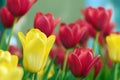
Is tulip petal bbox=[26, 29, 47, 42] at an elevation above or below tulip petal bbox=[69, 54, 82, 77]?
above

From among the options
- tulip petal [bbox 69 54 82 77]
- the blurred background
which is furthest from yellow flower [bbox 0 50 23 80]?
the blurred background

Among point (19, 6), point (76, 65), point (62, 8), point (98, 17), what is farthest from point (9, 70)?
point (62, 8)

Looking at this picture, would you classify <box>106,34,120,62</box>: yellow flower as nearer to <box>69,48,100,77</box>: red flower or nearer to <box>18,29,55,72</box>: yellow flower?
<box>69,48,100,77</box>: red flower

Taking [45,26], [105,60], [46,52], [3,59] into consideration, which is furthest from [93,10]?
[3,59]

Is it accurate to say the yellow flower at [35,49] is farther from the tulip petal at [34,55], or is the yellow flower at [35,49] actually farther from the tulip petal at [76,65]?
the tulip petal at [76,65]

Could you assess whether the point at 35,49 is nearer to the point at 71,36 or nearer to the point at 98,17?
the point at 71,36
